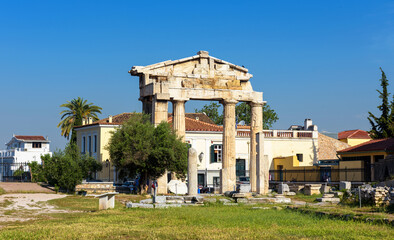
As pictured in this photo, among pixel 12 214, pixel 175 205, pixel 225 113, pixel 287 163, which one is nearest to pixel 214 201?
pixel 175 205

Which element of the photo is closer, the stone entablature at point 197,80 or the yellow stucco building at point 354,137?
the stone entablature at point 197,80

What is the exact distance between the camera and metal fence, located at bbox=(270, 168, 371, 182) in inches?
1481

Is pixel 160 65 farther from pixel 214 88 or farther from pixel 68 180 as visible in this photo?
pixel 68 180

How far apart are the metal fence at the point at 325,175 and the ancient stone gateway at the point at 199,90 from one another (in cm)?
611

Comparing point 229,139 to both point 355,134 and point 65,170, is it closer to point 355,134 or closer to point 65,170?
point 65,170

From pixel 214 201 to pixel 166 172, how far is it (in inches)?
378

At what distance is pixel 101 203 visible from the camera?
23969 millimetres

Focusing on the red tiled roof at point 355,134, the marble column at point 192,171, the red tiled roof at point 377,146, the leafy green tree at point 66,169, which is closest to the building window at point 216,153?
the red tiled roof at point 377,146

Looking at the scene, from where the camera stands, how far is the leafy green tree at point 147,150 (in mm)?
34562

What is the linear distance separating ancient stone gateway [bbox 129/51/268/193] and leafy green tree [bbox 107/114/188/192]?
1.14 meters

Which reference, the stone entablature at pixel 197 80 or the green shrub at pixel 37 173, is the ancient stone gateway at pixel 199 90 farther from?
the green shrub at pixel 37 173

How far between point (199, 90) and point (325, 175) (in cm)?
1162

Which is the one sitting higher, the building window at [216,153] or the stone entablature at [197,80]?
the stone entablature at [197,80]

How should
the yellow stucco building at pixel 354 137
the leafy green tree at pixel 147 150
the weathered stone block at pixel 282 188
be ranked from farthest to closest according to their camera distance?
the yellow stucco building at pixel 354 137 < the weathered stone block at pixel 282 188 < the leafy green tree at pixel 147 150
